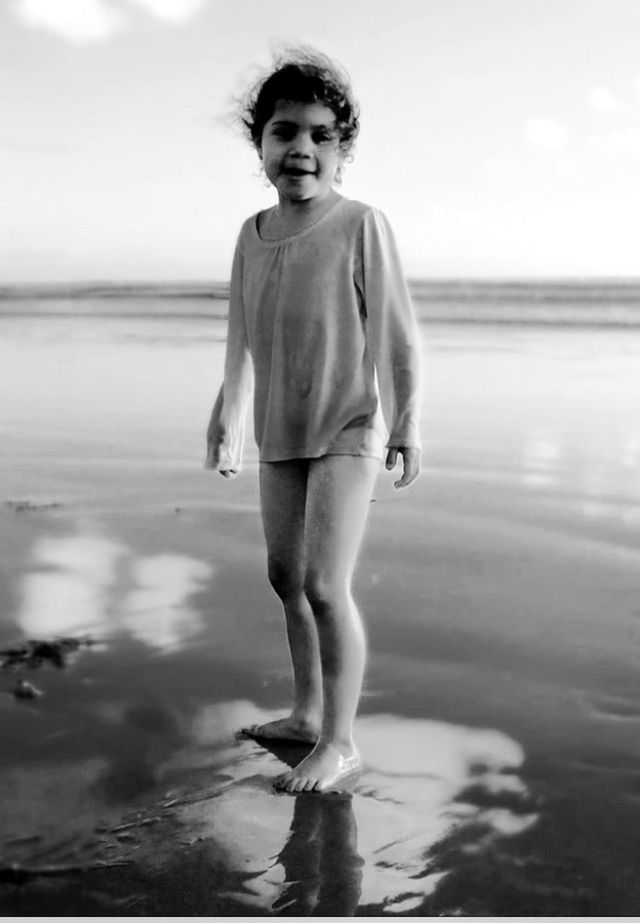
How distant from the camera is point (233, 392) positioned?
2.47m

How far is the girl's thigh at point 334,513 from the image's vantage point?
2229 millimetres

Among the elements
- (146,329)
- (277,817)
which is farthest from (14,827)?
(146,329)

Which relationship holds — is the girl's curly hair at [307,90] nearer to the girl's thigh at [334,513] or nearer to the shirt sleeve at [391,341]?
the shirt sleeve at [391,341]

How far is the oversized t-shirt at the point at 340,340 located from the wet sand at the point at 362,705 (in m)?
0.62

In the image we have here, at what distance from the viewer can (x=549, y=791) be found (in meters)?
2.09

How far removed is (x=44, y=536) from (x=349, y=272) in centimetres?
185

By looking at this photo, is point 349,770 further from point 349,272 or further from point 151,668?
point 349,272

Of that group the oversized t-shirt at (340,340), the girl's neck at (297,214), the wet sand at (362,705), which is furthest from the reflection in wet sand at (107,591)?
the girl's neck at (297,214)

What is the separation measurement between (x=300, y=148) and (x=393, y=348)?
16.7 inches

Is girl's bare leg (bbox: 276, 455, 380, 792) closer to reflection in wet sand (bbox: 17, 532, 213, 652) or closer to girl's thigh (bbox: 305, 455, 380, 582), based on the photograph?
girl's thigh (bbox: 305, 455, 380, 582)

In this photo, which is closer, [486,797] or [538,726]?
[486,797]

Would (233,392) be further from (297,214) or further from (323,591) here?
(323,591)

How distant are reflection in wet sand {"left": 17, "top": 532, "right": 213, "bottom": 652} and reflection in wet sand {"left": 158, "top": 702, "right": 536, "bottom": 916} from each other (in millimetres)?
515

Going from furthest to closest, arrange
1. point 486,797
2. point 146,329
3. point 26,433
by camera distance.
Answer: point 146,329 < point 26,433 < point 486,797
